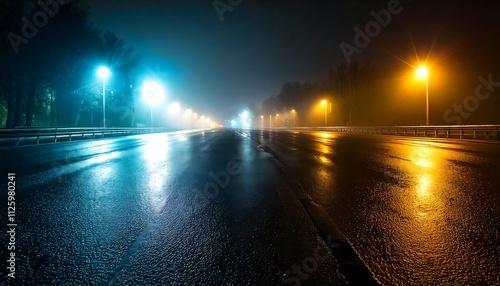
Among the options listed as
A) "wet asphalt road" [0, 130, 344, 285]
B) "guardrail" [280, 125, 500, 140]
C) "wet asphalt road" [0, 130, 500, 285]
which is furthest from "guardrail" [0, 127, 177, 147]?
"guardrail" [280, 125, 500, 140]

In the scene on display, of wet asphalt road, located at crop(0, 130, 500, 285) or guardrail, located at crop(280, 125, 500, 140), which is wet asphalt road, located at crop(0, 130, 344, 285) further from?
guardrail, located at crop(280, 125, 500, 140)

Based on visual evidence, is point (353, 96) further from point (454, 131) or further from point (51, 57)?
point (51, 57)

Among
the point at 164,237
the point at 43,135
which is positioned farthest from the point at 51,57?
the point at 164,237

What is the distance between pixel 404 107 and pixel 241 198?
64.4 metres

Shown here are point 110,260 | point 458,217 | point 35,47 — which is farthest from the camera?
point 35,47

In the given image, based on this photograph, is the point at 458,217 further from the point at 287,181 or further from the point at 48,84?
the point at 48,84

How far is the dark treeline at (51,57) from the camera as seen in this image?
29.9 m

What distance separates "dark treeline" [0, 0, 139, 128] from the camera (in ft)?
98.0

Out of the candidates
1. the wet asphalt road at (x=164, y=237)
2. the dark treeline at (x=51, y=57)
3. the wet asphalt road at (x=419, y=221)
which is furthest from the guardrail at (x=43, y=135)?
the wet asphalt road at (x=419, y=221)

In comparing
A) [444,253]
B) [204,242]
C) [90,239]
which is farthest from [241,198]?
[444,253]

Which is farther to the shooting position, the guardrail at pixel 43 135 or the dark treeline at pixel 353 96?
the dark treeline at pixel 353 96

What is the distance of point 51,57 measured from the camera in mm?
33375

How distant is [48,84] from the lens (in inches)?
1597

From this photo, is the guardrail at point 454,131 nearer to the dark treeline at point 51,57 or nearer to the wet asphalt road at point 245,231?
the wet asphalt road at point 245,231
